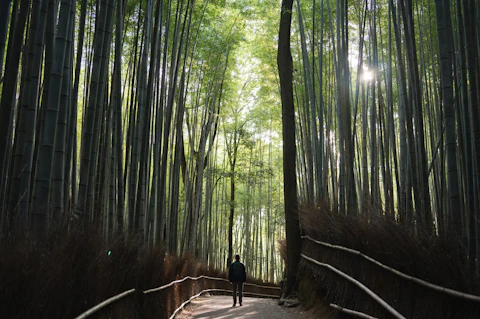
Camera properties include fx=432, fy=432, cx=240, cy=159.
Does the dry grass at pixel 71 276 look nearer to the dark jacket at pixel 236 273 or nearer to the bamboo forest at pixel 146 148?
the bamboo forest at pixel 146 148

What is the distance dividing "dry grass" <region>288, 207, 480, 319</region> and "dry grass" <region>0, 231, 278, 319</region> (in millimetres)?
1866

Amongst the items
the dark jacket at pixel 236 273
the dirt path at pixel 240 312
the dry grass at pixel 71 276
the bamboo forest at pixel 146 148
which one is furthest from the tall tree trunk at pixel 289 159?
the dry grass at pixel 71 276

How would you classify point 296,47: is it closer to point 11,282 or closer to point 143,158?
point 143,158

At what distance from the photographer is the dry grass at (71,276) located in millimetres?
1604

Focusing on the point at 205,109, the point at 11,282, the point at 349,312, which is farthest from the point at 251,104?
the point at 11,282

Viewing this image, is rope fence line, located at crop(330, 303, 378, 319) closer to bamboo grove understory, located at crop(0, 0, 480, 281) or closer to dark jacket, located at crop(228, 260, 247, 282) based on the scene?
bamboo grove understory, located at crop(0, 0, 480, 281)

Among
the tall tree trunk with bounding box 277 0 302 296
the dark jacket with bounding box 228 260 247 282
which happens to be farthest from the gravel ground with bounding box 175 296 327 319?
the tall tree trunk with bounding box 277 0 302 296

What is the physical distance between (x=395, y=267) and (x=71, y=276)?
7.35 feet

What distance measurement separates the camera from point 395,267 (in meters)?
3.15

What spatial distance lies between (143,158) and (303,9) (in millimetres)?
5326

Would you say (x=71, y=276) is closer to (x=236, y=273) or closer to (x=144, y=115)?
(x=144, y=115)

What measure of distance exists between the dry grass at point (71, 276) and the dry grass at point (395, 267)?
1.87 m

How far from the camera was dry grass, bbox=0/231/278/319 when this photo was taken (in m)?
1.60

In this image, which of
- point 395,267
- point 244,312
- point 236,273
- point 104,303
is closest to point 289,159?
point 236,273
